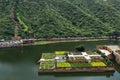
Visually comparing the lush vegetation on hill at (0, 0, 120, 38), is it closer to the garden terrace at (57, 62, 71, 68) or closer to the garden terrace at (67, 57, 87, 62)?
the garden terrace at (67, 57, 87, 62)

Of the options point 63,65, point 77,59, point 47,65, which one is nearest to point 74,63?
point 77,59

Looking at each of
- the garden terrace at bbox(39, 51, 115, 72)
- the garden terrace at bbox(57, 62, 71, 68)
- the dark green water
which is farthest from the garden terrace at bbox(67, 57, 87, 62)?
the dark green water

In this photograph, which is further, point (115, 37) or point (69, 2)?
point (69, 2)

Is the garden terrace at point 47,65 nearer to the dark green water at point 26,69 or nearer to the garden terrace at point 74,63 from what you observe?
the garden terrace at point 74,63

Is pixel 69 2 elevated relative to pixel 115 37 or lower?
elevated

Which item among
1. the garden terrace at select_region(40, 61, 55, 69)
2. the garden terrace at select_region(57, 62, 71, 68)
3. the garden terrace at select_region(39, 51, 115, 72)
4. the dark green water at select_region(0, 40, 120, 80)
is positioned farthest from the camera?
the garden terrace at select_region(40, 61, 55, 69)

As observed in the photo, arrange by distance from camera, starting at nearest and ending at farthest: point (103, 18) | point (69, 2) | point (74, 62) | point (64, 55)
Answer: point (74, 62), point (64, 55), point (103, 18), point (69, 2)

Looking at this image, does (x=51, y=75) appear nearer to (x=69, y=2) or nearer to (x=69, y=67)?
(x=69, y=67)

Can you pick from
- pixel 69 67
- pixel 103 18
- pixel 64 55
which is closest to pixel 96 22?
pixel 103 18

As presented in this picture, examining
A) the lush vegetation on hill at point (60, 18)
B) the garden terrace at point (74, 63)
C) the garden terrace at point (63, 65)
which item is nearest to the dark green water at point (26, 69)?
the garden terrace at point (74, 63)
